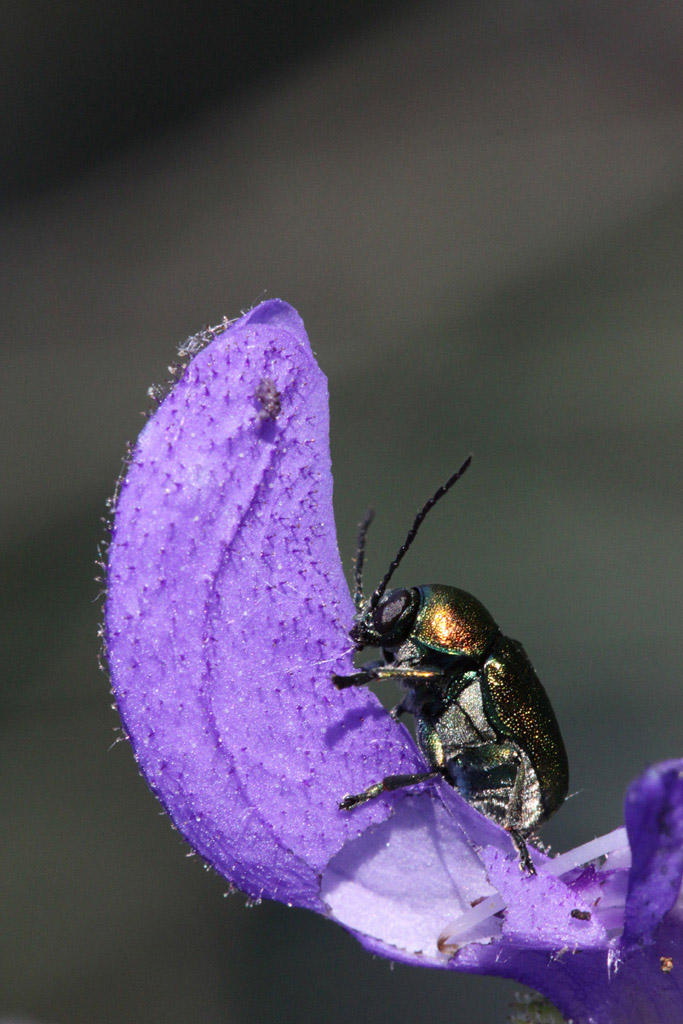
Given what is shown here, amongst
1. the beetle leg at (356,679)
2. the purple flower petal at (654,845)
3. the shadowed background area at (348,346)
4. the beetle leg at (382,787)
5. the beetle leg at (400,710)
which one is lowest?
the purple flower petal at (654,845)

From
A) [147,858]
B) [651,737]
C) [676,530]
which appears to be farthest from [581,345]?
[147,858]

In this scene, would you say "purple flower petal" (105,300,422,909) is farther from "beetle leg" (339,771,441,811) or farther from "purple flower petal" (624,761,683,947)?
"purple flower petal" (624,761,683,947)

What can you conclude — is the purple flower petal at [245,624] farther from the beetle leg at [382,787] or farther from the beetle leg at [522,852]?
the beetle leg at [522,852]

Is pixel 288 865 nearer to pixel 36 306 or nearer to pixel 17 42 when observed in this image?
pixel 36 306

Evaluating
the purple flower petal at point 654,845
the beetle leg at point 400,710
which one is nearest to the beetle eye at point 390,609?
the beetle leg at point 400,710

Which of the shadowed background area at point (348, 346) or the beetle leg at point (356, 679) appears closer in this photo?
the beetle leg at point (356, 679)
